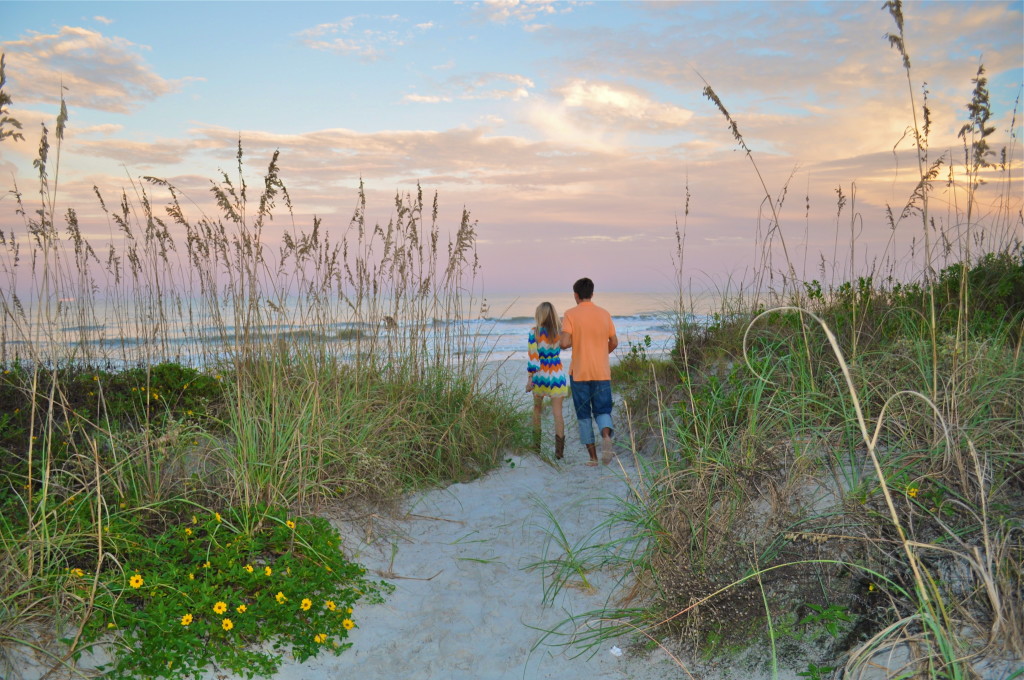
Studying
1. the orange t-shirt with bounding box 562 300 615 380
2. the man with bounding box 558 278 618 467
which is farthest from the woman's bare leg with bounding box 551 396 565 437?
the orange t-shirt with bounding box 562 300 615 380

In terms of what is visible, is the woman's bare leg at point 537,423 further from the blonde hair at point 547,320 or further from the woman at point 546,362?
the blonde hair at point 547,320

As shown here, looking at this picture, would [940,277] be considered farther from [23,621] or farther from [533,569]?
[23,621]

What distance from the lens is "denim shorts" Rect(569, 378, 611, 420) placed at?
301 inches

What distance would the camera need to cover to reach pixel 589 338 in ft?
24.8

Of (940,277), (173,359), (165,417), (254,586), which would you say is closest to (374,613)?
(254,586)

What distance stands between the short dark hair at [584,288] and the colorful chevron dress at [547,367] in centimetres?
61

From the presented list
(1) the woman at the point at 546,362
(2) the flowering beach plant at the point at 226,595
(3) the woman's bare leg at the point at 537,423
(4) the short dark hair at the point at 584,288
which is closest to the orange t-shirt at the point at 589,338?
(4) the short dark hair at the point at 584,288

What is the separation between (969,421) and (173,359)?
816 centimetres

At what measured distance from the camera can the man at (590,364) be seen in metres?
7.56

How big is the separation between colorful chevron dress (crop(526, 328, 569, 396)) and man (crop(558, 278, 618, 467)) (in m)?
0.20

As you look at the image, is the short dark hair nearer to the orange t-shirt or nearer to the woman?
the orange t-shirt

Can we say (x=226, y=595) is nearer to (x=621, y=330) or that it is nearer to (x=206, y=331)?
(x=206, y=331)

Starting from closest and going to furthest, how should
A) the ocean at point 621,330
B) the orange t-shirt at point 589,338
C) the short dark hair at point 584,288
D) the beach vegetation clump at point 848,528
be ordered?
1. the beach vegetation clump at point 848,528
2. the orange t-shirt at point 589,338
3. the short dark hair at point 584,288
4. the ocean at point 621,330

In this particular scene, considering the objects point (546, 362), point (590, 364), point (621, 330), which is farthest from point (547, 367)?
point (621, 330)
